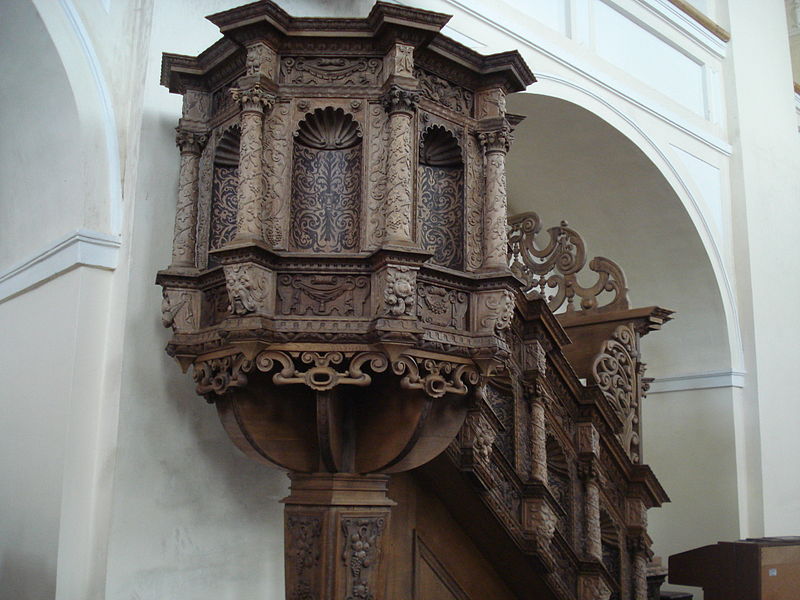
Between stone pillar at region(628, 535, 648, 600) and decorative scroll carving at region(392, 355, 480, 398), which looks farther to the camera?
stone pillar at region(628, 535, 648, 600)

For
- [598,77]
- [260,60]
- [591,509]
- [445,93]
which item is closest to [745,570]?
[591,509]

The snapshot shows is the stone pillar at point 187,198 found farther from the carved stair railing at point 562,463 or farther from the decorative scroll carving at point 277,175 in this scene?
the carved stair railing at point 562,463

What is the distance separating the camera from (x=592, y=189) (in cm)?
787

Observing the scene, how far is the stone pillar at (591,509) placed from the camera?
466cm

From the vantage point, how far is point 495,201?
11.6 feet

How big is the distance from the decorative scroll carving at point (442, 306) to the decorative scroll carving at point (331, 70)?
0.88 metres

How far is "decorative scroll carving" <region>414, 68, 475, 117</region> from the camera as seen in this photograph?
3584 millimetres

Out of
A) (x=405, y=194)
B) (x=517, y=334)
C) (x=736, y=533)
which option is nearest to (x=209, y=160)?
(x=405, y=194)

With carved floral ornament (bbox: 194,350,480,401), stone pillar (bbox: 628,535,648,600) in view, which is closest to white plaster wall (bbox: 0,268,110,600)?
carved floral ornament (bbox: 194,350,480,401)

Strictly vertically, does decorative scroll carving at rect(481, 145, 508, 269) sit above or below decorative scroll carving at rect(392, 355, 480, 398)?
above

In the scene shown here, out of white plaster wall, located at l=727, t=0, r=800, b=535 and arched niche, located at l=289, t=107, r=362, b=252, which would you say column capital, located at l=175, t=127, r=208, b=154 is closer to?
arched niche, located at l=289, t=107, r=362, b=252

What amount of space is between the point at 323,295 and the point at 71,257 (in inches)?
59.0

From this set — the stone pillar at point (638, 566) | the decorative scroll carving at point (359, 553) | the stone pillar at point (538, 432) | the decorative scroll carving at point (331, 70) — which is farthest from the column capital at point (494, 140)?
the stone pillar at point (638, 566)

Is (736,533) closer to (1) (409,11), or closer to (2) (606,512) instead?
(2) (606,512)
